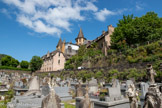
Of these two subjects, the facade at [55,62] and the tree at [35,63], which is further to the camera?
the tree at [35,63]

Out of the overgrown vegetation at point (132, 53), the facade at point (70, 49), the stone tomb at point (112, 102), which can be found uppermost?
the facade at point (70, 49)

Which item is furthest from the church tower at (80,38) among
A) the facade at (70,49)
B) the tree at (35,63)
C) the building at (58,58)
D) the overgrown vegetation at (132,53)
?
the overgrown vegetation at (132,53)

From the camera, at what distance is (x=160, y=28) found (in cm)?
2789

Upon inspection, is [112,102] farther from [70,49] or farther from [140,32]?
[70,49]

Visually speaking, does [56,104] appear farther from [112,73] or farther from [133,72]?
[112,73]

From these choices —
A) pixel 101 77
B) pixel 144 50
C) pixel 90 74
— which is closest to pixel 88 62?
pixel 90 74

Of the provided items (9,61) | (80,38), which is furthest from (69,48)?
(9,61)

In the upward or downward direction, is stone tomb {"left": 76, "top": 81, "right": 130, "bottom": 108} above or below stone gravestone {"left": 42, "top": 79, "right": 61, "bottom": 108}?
below

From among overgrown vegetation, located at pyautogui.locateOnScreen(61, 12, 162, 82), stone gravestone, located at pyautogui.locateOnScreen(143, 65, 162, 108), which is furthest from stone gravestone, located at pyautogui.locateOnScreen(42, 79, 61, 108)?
overgrown vegetation, located at pyautogui.locateOnScreen(61, 12, 162, 82)

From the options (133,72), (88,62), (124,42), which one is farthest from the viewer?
(88,62)

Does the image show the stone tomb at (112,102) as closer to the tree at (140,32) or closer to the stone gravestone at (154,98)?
the stone gravestone at (154,98)

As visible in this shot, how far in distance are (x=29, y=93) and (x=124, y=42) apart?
2520cm

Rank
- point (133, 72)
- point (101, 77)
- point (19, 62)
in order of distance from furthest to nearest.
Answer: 1. point (19, 62)
2. point (101, 77)
3. point (133, 72)

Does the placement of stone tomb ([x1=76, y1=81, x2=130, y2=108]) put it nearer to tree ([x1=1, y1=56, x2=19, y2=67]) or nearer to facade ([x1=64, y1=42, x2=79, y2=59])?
facade ([x1=64, y1=42, x2=79, y2=59])
